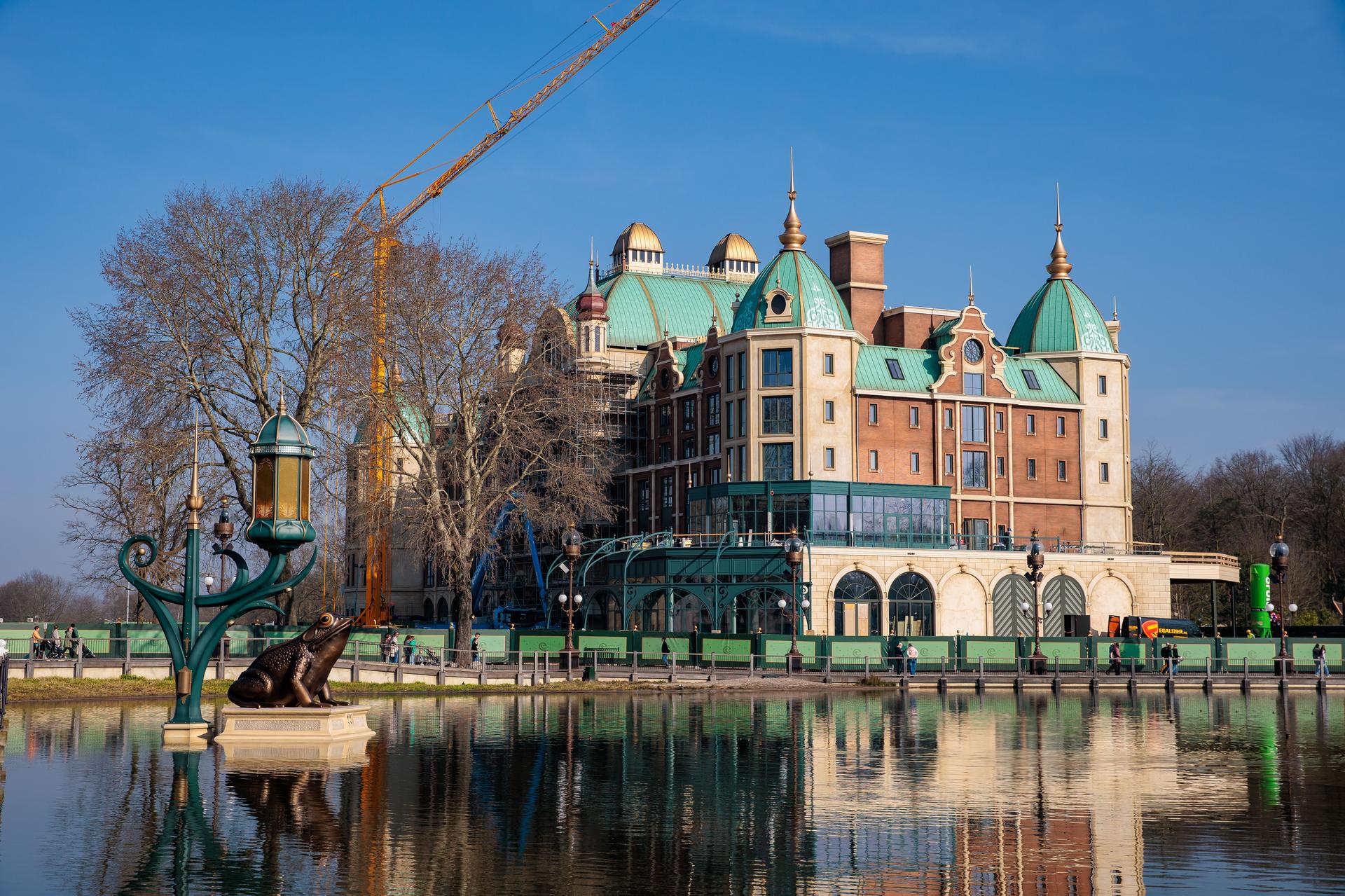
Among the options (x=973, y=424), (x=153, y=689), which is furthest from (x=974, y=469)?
(x=153, y=689)

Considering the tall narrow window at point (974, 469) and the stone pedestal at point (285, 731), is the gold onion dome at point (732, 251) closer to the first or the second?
the tall narrow window at point (974, 469)

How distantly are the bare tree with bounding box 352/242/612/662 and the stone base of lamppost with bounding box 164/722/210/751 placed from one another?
3109 centimetres

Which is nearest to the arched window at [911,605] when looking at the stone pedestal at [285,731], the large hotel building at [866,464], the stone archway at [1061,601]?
the large hotel building at [866,464]

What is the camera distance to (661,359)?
97.1 metres

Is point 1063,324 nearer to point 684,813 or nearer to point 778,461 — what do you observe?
point 778,461

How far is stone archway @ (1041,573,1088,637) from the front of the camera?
81875mm

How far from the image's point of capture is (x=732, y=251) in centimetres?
12769

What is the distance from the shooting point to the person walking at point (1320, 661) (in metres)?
53.4

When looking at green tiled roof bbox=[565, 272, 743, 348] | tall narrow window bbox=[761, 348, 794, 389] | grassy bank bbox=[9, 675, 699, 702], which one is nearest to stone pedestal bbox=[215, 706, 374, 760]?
grassy bank bbox=[9, 675, 699, 702]

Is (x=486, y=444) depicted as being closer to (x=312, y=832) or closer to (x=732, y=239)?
(x=312, y=832)

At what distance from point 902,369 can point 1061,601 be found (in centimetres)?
1671

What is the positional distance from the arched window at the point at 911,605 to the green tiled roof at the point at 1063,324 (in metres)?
23.3

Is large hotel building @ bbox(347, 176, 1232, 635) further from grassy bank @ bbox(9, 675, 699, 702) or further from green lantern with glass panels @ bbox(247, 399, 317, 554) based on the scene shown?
green lantern with glass panels @ bbox(247, 399, 317, 554)

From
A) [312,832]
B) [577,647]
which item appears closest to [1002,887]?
[312,832]
